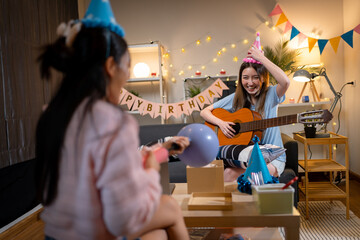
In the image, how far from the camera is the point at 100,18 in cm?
75

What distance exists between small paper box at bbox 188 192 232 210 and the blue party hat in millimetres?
781

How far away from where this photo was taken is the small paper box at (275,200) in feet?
3.64

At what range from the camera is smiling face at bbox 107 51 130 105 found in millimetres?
748

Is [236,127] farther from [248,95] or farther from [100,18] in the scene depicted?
[100,18]

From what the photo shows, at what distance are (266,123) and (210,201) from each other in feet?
3.23

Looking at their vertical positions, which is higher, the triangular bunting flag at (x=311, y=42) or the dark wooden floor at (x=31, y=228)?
the triangular bunting flag at (x=311, y=42)

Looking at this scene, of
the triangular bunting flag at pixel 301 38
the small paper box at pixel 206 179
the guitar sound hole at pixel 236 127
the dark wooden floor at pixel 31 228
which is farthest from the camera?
the triangular bunting flag at pixel 301 38

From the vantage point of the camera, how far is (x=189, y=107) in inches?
121

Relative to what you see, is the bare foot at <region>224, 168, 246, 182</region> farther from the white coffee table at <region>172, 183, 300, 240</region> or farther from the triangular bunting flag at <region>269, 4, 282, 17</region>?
the triangular bunting flag at <region>269, 4, 282, 17</region>

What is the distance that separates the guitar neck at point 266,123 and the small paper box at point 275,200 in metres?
0.91

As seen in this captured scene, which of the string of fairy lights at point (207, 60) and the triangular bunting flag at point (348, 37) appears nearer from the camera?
the triangular bunting flag at point (348, 37)

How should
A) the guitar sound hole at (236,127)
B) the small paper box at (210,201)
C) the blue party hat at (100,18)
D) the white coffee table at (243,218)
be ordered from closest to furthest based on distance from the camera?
→ the blue party hat at (100,18) < the white coffee table at (243,218) < the small paper box at (210,201) < the guitar sound hole at (236,127)

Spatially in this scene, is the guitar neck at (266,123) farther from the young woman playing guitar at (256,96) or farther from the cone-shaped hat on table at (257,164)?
the cone-shaped hat on table at (257,164)

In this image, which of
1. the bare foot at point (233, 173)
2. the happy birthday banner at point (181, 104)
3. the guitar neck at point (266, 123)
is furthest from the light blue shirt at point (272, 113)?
the happy birthday banner at point (181, 104)
